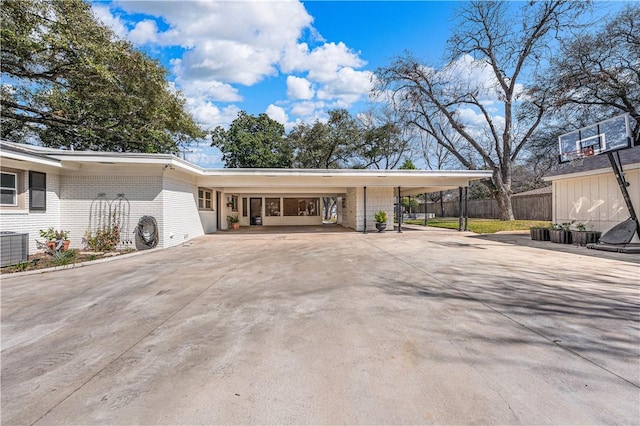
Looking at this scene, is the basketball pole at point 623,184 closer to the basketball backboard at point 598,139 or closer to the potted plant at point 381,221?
the basketball backboard at point 598,139

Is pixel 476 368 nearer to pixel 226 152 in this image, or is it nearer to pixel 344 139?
pixel 344 139

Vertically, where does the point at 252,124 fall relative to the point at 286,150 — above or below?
above

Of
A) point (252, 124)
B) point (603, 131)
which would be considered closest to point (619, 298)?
point (603, 131)

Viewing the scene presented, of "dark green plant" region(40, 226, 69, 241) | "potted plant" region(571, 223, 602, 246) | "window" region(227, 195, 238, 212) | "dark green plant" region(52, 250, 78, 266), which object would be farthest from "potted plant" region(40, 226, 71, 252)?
"potted plant" region(571, 223, 602, 246)

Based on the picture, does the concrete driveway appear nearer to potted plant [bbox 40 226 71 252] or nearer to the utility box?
the utility box

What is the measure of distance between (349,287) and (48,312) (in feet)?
14.1

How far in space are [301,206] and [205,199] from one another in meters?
7.96

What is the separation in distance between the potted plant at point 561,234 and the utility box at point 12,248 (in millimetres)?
16131

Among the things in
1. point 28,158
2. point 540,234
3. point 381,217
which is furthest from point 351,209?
point 28,158

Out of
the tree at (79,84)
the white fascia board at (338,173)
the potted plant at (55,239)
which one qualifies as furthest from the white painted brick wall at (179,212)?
the tree at (79,84)

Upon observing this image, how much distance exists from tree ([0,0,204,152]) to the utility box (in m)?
5.39

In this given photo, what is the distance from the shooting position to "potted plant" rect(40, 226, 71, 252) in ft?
29.5

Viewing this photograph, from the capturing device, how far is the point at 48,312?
4.27m

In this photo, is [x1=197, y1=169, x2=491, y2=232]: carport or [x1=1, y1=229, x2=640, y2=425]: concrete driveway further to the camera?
[x1=197, y1=169, x2=491, y2=232]: carport
